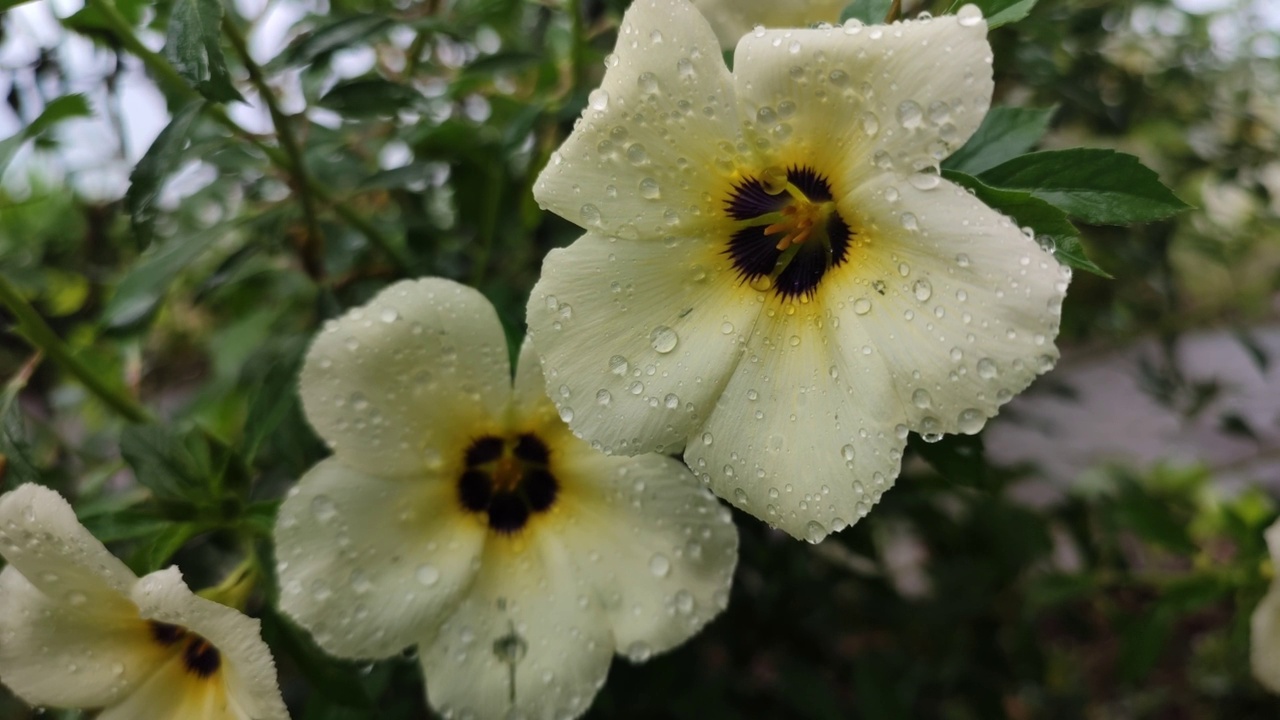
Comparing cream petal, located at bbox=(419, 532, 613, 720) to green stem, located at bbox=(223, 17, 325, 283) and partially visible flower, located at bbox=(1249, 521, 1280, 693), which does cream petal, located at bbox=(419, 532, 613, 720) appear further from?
partially visible flower, located at bbox=(1249, 521, 1280, 693)

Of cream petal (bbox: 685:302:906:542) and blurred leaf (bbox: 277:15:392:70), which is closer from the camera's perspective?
cream petal (bbox: 685:302:906:542)

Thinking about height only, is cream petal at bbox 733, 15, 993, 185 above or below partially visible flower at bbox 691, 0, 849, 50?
above

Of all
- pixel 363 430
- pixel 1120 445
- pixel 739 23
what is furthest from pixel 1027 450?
pixel 363 430

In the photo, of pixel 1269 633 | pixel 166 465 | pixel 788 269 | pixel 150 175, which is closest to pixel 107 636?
pixel 166 465

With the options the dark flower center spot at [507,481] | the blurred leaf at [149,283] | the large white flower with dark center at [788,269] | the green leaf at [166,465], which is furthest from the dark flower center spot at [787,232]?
the blurred leaf at [149,283]

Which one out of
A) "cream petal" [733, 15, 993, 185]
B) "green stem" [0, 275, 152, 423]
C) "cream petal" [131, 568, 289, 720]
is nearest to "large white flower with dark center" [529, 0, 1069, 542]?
"cream petal" [733, 15, 993, 185]

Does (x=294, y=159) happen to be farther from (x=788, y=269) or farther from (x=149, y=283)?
(x=788, y=269)

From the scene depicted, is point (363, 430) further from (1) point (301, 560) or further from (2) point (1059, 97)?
(2) point (1059, 97)
